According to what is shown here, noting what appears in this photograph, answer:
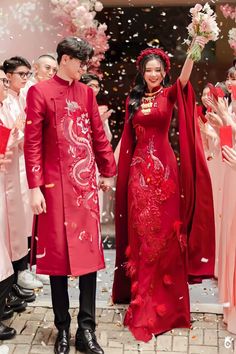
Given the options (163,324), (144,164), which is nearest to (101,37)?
(144,164)

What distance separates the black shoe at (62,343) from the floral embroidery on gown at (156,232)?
478mm

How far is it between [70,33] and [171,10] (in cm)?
150

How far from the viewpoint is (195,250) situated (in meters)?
4.18

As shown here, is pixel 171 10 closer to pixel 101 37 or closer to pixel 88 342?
pixel 101 37

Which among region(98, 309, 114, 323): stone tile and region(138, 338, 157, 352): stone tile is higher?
region(98, 309, 114, 323): stone tile

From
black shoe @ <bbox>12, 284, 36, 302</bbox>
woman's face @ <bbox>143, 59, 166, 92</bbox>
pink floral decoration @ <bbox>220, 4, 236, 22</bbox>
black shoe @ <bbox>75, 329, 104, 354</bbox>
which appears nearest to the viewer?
black shoe @ <bbox>75, 329, 104, 354</bbox>

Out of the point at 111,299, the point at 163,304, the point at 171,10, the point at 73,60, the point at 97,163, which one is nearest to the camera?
the point at 73,60

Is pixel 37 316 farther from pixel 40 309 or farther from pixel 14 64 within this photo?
pixel 14 64

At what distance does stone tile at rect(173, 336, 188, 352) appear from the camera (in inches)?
151

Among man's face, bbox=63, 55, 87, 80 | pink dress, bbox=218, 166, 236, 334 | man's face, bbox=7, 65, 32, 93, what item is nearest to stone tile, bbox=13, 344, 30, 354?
pink dress, bbox=218, 166, 236, 334

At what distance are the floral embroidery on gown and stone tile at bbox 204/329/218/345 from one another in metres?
0.17

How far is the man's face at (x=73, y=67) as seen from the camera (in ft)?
12.0

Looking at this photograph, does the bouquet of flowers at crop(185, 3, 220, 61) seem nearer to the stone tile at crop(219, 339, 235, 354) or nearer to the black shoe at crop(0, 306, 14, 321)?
the stone tile at crop(219, 339, 235, 354)

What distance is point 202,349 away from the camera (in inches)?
150
